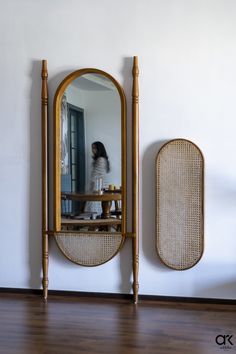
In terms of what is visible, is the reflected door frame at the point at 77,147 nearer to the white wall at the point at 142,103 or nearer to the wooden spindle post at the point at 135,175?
the white wall at the point at 142,103

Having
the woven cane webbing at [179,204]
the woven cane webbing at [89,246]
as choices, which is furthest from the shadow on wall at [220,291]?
the woven cane webbing at [89,246]

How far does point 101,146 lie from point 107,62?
0.68 m

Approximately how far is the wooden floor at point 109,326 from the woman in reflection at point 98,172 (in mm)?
754

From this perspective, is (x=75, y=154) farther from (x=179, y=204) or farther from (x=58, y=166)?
(x=179, y=204)

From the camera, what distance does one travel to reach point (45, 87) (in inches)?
154

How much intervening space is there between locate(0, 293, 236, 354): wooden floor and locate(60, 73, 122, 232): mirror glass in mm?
652

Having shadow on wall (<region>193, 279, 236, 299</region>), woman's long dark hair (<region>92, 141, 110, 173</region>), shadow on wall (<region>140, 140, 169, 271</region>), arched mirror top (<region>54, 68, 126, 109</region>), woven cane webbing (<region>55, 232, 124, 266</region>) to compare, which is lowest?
shadow on wall (<region>193, 279, 236, 299</region>)

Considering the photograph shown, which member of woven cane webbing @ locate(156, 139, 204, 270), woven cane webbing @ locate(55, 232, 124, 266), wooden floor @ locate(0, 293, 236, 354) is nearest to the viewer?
wooden floor @ locate(0, 293, 236, 354)

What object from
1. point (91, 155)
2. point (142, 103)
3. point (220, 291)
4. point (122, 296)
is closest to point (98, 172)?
point (91, 155)

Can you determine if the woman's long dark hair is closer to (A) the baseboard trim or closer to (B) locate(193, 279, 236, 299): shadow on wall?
(A) the baseboard trim

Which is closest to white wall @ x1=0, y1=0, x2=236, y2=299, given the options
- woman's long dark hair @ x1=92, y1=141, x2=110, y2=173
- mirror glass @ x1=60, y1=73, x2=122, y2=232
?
mirror glass @ x1=60, y1=73, x2=122, y2=232

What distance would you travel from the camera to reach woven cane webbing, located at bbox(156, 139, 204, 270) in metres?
3.74

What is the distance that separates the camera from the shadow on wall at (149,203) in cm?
385

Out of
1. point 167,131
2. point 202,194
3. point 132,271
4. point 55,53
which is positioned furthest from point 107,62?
point 132,271
